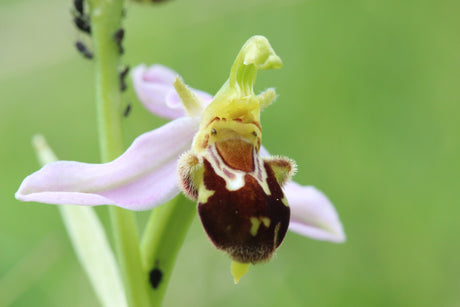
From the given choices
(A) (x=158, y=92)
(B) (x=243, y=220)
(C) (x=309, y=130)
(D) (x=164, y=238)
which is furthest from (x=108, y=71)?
(C) (x=309, y=130)

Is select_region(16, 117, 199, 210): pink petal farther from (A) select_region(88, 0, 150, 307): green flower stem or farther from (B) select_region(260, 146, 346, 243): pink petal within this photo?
(B) select_region(260, 146, 346, 243): pink petal

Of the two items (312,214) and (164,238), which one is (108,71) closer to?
(164,238)

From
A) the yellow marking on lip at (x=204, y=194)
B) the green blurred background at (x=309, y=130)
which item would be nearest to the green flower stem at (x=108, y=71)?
the yellow marking on lip at (x=204, y=194)

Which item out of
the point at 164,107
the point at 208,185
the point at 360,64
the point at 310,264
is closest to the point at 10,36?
the point at 360,64

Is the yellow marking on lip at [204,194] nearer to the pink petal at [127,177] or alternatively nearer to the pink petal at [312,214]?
the pink petal at [127,177]

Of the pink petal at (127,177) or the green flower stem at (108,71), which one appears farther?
the green flower stem at (108,71)

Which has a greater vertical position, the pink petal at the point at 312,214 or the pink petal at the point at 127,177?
the pink petal at the point at 127,177

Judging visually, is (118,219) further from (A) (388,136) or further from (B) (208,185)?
(A) (388,136)
